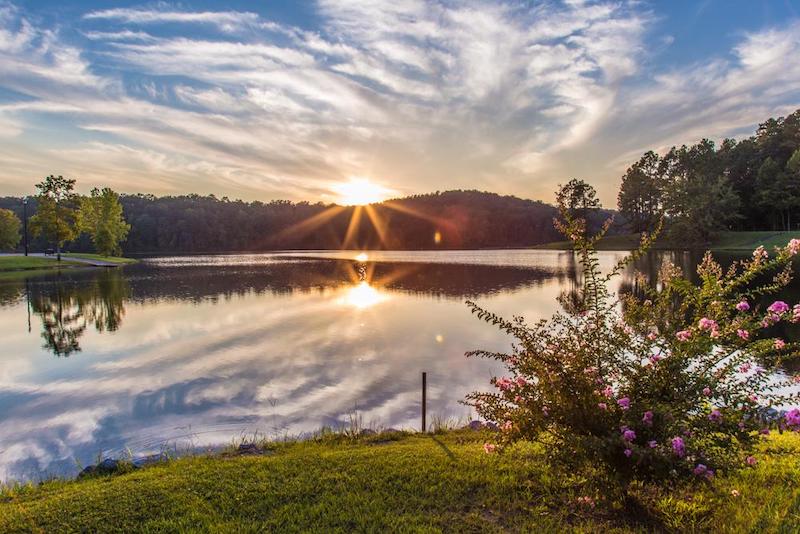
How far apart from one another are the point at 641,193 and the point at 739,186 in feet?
68.8

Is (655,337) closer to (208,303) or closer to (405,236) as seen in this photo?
(208,303)

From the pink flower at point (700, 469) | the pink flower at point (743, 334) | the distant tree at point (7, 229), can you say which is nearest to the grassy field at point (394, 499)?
the pink flower at point (700, 469)

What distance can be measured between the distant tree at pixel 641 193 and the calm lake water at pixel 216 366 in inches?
3464

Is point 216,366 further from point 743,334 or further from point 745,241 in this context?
point 745,241

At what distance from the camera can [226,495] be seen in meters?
5.59

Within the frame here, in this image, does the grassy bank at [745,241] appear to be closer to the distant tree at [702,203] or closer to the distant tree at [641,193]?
the distant tree at [702,203]

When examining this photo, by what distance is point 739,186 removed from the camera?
273ft

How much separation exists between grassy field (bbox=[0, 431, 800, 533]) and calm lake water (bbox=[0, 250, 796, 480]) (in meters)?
2.56

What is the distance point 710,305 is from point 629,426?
72.3 inches

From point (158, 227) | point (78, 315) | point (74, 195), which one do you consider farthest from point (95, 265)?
point (158, 227)

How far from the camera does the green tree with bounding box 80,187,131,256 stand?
67.1 metres

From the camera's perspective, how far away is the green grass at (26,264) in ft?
157

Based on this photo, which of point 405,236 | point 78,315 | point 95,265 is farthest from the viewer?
point 405,236

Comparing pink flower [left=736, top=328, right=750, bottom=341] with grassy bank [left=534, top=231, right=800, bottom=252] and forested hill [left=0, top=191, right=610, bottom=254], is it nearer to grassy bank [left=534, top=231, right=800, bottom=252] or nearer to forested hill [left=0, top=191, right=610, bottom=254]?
grassy bank [left=534, top=231, right=800, bottom=252]
